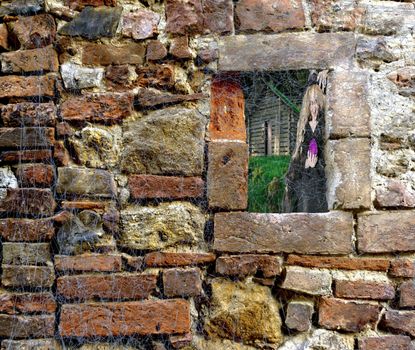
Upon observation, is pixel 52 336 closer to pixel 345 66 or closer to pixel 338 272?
pixel 338 272

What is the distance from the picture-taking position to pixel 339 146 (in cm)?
232

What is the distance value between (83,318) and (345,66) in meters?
1.75

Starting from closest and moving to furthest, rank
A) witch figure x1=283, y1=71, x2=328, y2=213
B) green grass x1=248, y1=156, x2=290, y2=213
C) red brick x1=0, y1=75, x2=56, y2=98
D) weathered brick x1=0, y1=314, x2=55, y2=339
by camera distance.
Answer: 1. weathered brick x1=0, y1=314, x2=55, y2=339
2. red brick x1=0, y1=75, x2=56, y2=98
3. witch figure x1=283, y1=71, x2=328, y2=213
4. green grass x1=248, y1=156, x2=290, y2=213

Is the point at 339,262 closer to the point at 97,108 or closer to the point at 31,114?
the point at 97,108

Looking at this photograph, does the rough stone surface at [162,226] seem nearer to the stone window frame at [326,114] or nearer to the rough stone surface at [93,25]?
the stone window frame at [326,114]

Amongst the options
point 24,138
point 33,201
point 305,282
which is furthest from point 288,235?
point 24,138

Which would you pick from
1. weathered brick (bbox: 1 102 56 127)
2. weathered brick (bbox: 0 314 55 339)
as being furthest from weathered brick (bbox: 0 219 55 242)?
weathered brick (bbox: 1 102 56 127)

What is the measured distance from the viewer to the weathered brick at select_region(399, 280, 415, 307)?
2.27 m

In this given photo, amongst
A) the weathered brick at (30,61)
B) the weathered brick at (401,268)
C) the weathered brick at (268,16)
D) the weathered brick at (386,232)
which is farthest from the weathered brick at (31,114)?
the weathered brick at (401,268)

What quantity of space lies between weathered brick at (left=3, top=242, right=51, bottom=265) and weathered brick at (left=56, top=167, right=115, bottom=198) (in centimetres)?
28

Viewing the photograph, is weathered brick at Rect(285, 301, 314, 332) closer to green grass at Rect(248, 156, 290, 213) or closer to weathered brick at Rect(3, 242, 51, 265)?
green grass at Rect(248, 156, 290, 213)

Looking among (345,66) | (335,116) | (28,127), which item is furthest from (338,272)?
(28,127)

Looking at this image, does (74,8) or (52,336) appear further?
(74,8)

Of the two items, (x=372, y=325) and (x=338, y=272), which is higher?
(x=338, y=272)
